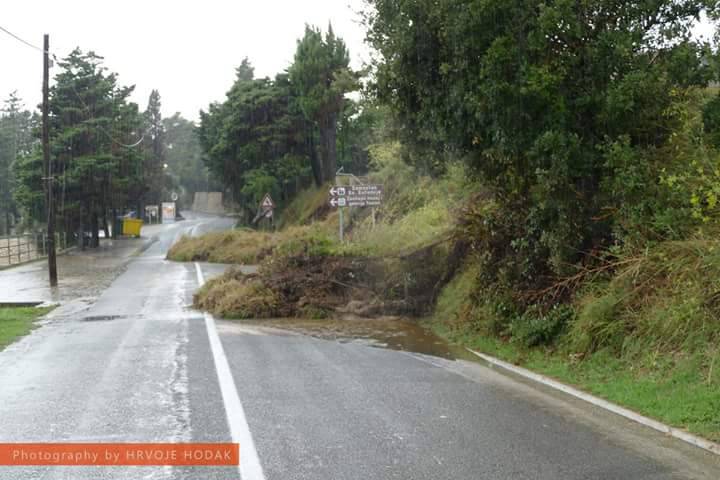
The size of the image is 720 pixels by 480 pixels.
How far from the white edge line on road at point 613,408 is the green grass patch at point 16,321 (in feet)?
27.5

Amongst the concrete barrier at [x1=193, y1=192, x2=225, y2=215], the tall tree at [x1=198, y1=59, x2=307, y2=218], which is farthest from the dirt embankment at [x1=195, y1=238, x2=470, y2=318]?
the concrete barrier at [x1=193, y1=192, x2=225, y2=215]

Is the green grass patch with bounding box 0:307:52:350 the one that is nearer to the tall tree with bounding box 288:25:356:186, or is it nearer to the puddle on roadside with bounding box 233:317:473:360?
the puddle on roadside with bounding box 233:317:473:360

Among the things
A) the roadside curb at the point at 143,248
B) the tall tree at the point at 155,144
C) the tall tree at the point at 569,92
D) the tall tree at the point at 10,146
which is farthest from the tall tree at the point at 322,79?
the tall tree at the point at 155,144

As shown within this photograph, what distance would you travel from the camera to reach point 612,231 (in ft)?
35.0

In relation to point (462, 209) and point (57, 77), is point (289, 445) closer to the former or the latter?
point (462, 209)

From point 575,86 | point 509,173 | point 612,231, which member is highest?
point 575,86

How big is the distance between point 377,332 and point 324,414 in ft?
21.3

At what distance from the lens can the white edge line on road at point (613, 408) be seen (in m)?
6.39

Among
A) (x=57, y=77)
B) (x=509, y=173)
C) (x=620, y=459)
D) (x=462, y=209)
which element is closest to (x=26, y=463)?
(x=620, y=459)

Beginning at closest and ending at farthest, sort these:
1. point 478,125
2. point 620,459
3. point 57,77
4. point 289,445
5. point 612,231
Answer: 1. point 620,459
2. point 289,445
3. point 612,231
4. point 478,125
5. point 57,77

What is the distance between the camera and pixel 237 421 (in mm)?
7148

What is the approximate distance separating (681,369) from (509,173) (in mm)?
5354

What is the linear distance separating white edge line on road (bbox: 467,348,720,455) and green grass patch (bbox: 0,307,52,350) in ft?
27.5

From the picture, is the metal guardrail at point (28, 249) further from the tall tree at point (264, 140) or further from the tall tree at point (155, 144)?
the tall tree at point (155, 144)
